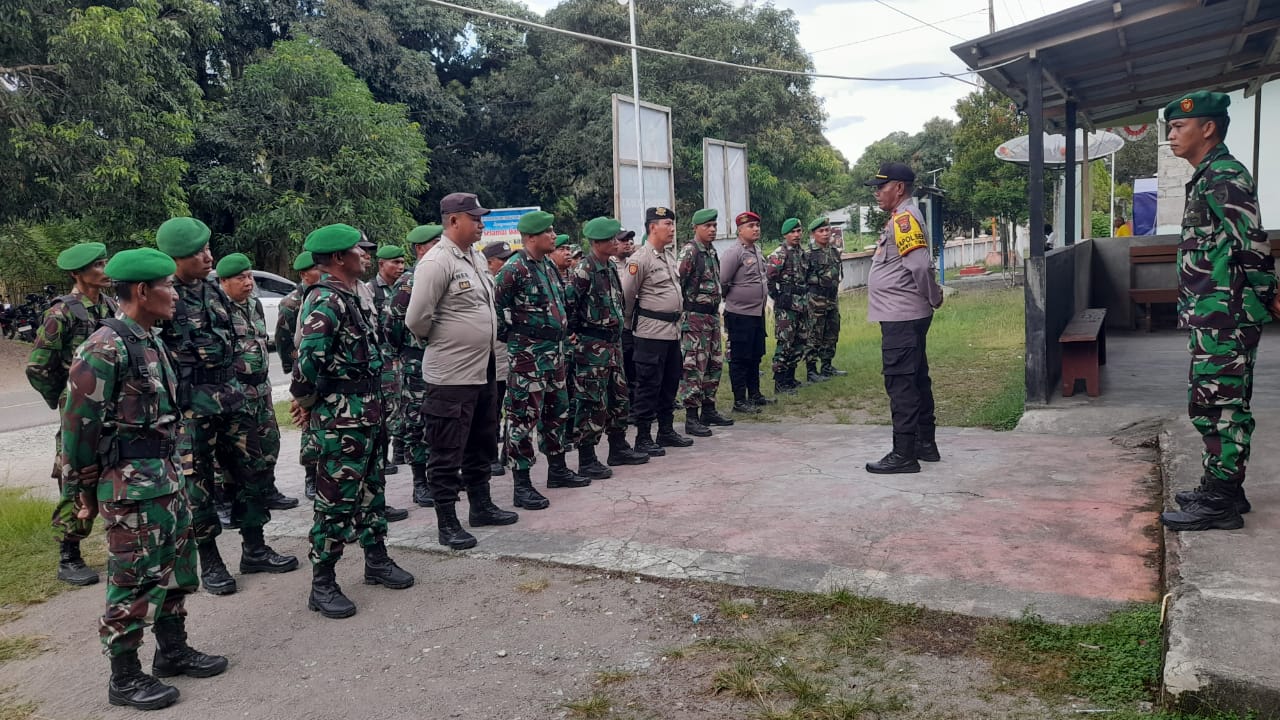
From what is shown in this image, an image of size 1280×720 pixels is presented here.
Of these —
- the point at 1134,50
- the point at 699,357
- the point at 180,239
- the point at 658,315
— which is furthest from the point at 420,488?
the point at 1134,50

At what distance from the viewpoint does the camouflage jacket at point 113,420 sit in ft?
10.4

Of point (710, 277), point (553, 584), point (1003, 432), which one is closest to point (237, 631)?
point (553, 584)

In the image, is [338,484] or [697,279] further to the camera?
[697,279]

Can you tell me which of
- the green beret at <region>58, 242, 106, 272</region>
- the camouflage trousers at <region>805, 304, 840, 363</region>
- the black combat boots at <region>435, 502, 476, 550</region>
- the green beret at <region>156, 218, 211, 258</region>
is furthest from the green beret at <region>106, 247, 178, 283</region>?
the camouflage trousers at <region>805, 304, 840, 363</region>

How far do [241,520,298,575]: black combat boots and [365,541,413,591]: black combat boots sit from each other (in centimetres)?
64

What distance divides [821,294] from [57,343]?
23.7 ft

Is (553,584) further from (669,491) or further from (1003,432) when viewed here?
(1003,432)

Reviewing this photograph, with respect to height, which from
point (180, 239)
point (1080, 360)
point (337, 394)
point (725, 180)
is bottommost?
point (1080, 360)

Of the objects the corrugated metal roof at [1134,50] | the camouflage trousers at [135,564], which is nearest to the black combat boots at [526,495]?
the camouflage trousers at [135,564]

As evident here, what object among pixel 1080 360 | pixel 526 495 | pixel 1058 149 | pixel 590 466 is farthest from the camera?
pixel 1058 149

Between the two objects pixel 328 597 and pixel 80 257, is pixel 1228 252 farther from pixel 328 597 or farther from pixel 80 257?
pixel 80 257

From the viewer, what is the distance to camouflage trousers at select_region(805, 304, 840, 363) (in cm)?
989

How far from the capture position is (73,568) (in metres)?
4.75

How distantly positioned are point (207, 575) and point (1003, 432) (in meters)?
5.30
